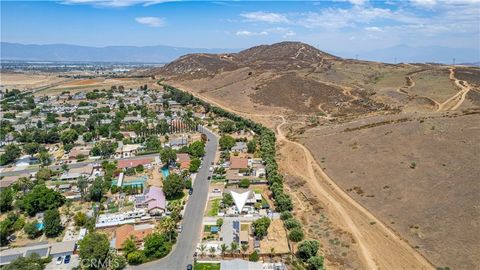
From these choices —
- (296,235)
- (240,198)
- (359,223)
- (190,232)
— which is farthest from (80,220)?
(359,223)

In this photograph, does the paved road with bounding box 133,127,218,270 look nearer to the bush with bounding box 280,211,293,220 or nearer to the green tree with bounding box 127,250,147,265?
the green tree with bounding box 127,250,147,265

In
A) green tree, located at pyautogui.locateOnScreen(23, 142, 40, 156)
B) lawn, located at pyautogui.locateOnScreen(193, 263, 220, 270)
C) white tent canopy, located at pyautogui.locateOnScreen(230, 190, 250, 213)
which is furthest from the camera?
green tree, located at pyautogui.locateOnScreen(23, 142, 40, 156)

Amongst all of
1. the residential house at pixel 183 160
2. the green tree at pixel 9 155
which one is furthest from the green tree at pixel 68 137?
the residential house at pixel 183 160

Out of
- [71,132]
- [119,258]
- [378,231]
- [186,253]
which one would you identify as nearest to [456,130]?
[378,231]

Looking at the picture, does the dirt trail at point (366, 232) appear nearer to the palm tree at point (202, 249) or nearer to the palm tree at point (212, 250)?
the palm tree at point (212, 250)

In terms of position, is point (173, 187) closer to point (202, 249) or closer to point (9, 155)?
point (202, 249)

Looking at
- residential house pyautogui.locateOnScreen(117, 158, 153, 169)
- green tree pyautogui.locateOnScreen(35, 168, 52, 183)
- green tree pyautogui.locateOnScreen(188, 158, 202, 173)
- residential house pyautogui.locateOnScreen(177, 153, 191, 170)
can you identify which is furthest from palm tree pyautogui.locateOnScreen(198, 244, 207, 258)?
green tree pyautogui.locateOnScreen(35, 168, 52, 183)
